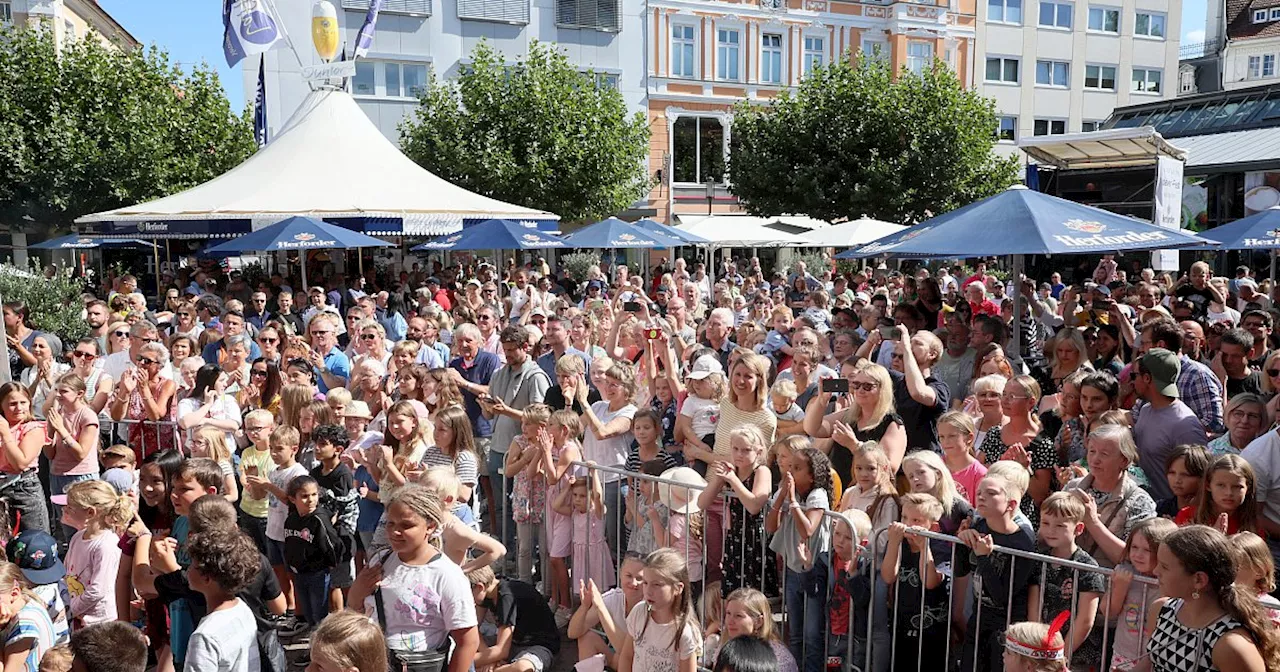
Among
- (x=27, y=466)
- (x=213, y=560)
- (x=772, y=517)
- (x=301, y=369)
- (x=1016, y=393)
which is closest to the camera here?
(x=213, y=560)

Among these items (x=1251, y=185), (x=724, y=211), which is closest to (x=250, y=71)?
(x=724, y=211)

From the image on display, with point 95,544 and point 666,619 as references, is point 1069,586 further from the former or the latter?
point 95,544

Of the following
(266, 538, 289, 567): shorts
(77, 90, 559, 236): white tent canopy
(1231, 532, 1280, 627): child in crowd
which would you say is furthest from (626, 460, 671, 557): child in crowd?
(77, 90, 559, 236): white tent canopy

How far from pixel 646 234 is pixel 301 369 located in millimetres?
9354

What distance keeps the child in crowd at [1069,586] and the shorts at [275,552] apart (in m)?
4.09

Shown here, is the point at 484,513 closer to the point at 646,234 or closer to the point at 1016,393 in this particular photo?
the point at 1016,393

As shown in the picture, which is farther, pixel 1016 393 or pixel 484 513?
pixel 484 513

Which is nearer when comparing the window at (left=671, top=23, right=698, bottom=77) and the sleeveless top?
the sleeveless top

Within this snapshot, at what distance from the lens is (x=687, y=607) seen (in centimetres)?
419

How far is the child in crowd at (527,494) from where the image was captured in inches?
239

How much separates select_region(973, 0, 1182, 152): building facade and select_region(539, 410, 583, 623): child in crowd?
35.5 metres

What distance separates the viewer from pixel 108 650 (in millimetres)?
3658

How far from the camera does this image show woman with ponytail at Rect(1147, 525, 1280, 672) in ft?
10.7

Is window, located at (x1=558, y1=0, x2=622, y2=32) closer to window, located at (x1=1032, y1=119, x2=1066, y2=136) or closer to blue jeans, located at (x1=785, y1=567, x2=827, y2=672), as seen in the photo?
window, located at (x1=1032, y1=119, x2=1066, y2=136)
